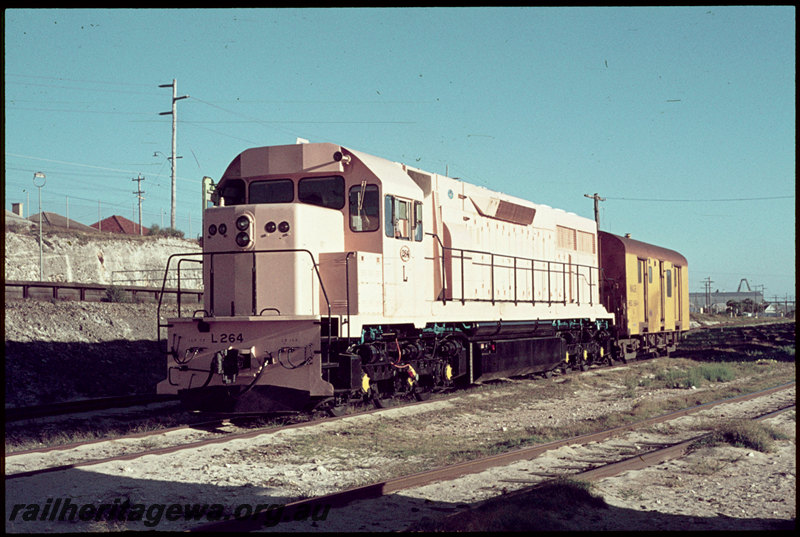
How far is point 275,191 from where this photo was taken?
10758 mm

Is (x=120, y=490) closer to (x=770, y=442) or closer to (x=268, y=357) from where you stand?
(x=268, y=357)

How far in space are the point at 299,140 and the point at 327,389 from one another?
12.4 feet

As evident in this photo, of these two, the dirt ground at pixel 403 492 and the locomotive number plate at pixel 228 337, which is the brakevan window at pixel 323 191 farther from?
the dirt ground at pixel 403 492

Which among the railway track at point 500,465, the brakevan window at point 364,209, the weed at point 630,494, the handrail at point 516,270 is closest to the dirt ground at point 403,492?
the weed at point 630,494

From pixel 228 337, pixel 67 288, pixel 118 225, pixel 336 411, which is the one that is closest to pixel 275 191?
pixel 228 337

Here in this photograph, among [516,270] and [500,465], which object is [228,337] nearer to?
[500,465]

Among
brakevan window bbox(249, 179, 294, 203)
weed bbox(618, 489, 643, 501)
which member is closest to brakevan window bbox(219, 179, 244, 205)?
brakevan window bbox(249, 179, 294, 203)

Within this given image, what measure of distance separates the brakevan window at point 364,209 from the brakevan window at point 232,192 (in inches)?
66.0

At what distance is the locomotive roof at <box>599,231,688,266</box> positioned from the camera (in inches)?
833

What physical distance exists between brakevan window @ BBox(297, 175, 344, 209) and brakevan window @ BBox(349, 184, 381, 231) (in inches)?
7.6

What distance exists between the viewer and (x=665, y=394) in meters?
15.0

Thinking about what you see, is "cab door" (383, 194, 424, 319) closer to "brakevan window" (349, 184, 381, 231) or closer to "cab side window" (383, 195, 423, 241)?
"cab side window" (383, 195, 423, 241)

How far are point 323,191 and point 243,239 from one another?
1488 millimetres

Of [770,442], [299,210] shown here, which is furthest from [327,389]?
[770,442]
